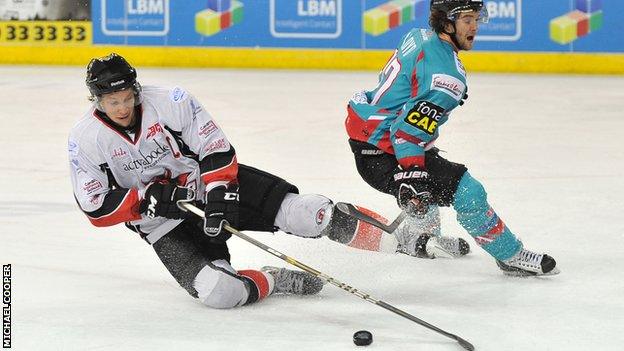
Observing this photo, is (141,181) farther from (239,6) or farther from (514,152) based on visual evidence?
(239,6)

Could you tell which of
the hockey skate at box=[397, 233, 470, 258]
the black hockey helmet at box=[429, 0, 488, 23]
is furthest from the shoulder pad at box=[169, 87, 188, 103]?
the hockey skate at box=[397, 233, 470, 258]

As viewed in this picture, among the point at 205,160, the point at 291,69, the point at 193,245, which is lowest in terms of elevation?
the point at 291,69

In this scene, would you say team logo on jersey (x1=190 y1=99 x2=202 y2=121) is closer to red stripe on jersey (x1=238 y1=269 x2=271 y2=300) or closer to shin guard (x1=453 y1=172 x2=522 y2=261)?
red stripe on jersey (x1=238 y1=269 x2=271 y2=300)

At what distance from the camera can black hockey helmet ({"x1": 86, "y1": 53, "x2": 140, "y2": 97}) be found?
357 cm

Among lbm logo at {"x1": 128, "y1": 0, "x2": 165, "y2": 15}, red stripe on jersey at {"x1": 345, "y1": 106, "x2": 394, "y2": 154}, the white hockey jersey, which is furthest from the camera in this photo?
lbm logo at {"x1": 128, "y1": 0, "x2": 165, "y2": 15}

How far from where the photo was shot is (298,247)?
463 centimetres

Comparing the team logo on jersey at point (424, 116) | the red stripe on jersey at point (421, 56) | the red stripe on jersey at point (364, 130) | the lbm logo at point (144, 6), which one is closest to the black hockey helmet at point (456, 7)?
the red stripe on jersey at point (421, 56)

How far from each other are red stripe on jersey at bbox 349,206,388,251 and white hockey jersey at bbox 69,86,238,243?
55cm

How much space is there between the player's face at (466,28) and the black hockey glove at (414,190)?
0.48 m

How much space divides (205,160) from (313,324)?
631 millimetres

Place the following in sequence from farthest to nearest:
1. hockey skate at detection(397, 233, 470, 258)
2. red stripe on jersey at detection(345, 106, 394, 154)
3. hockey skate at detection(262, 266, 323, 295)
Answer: hockey skate at detection(397, 233, 470, 258) < red stripe on jersey at detection(345, 106, 394, 154) < hockey skate at detection(262, 266, 323, 295)

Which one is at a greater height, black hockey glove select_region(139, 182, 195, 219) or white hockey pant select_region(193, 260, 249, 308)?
black hockey glove select_region(139, 182, 195, 219)

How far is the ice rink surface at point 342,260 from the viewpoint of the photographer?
11.3ft

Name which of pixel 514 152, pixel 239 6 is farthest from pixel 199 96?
pixel 514 152
